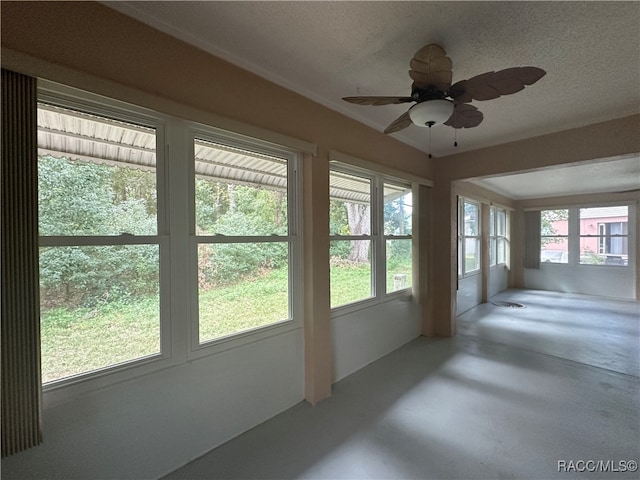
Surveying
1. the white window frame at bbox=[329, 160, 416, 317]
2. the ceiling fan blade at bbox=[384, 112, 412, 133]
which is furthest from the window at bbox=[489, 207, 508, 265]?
the ceiling fan blade at bbox=[384, 112, 412, 133]

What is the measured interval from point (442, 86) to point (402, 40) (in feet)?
1.22

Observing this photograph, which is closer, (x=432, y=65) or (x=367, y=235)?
(x=432, y=65)

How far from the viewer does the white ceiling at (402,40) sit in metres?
1.38

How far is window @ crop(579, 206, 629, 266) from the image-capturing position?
243 inches

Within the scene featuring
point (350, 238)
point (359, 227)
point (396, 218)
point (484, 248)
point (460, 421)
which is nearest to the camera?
point (460, 421)

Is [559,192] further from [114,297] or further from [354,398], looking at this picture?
[114,297]

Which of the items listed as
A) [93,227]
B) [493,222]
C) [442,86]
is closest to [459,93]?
[442,86]

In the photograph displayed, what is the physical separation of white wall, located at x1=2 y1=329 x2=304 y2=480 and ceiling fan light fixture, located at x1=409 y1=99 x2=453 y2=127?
5.92 feet

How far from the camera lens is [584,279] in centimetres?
664

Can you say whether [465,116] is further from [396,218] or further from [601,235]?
[601,235]

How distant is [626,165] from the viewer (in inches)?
159

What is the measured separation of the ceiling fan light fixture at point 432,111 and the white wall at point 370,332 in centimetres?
181

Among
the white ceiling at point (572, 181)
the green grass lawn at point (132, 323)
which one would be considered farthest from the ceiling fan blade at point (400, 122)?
the white ceiling at point (572, 181)

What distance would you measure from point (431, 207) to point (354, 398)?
105 inches
